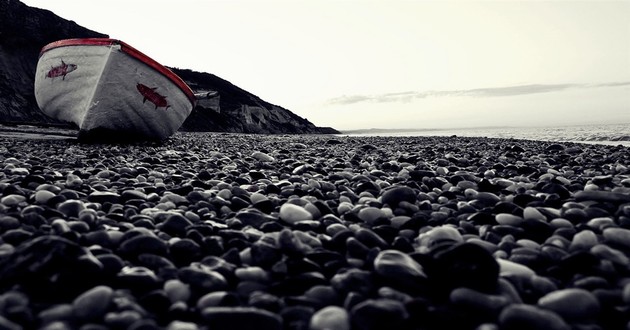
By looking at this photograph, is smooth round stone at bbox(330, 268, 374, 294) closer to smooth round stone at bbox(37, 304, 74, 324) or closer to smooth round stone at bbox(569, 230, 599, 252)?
smooth round stone at bbox(37, 304, 74, 324)

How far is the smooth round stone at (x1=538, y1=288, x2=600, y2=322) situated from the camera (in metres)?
1.50

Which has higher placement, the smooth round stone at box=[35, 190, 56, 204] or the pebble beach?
the smooth round stone at box=[35, 190, 56, 204]

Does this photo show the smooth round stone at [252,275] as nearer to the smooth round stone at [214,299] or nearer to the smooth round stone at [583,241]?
the smooth round stone at [214,299]

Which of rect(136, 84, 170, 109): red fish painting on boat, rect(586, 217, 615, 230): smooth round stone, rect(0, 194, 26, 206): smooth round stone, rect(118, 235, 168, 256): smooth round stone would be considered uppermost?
rect(136, 84, 170, 109): red fish painting on boat

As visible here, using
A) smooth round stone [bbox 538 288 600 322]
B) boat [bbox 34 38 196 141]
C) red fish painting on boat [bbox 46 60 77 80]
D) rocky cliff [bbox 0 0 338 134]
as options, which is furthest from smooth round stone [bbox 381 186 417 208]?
rocky cliff [bbox 0 0 338 134]

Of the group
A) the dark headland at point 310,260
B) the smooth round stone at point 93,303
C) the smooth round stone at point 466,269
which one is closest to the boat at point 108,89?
the dark headland at point 310,260

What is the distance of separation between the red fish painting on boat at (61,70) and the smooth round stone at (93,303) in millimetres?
9728

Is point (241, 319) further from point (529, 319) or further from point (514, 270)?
point (514, 270)

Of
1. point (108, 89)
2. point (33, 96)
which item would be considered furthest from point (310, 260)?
point (33, 96)

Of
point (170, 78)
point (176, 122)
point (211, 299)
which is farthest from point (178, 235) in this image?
point (176, 122)

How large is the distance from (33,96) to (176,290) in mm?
28482

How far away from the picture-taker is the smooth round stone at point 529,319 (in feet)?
4.54

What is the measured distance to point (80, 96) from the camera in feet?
30.9

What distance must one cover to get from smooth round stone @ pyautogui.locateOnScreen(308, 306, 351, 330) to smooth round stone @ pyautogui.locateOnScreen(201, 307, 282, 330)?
12 cm
